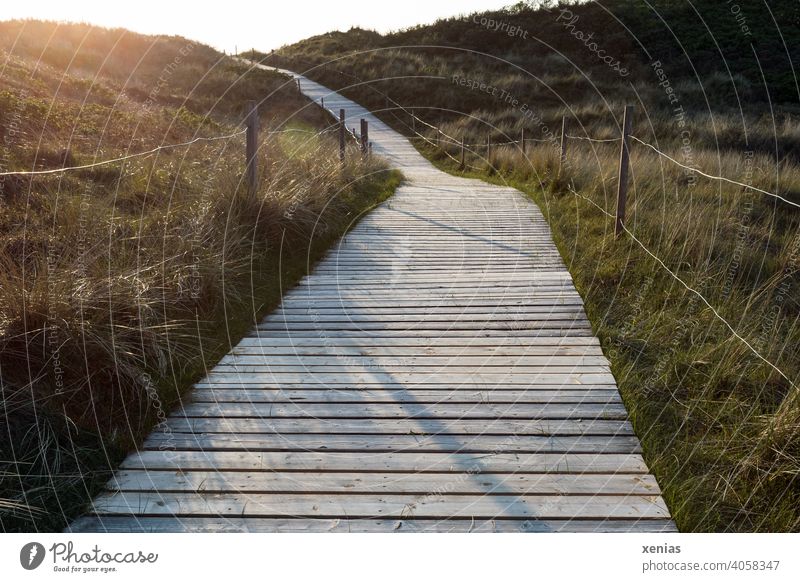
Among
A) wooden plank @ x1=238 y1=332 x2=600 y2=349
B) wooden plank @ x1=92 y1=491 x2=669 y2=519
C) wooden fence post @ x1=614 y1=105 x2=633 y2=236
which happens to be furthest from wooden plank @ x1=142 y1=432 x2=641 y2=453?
wooden fence post @ x1=614 y1=105 x2=633 y2=236

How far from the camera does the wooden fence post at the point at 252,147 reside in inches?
278

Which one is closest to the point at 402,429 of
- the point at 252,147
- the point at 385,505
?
the point at 385,505

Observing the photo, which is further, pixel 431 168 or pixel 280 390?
pixel 431 168

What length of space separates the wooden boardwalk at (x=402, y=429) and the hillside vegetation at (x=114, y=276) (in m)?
0.21

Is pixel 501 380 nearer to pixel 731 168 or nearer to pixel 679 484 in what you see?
pixel 679 484

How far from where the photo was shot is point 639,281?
6020mm

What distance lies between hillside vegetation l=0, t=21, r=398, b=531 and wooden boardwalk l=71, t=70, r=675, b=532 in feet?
0.70

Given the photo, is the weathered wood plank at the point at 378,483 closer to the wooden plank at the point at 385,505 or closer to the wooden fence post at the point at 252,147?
the wooden plank at the point at 385,505

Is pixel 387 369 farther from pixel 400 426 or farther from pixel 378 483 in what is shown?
pixel 378 483

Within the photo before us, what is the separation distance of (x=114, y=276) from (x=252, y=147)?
316 cm

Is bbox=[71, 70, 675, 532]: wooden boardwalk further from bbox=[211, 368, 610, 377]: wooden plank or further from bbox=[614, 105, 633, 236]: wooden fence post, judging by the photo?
bbox=[614, 105, 633, 236]: wooden fence post

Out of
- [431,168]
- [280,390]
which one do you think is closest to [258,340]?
[280,390]

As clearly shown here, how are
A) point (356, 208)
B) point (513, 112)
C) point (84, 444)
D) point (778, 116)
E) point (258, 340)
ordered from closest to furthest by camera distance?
point (84, 444), point (258, 340), point (356, 208), point (778, 116), point (513, 112)

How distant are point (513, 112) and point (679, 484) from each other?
972 inches
